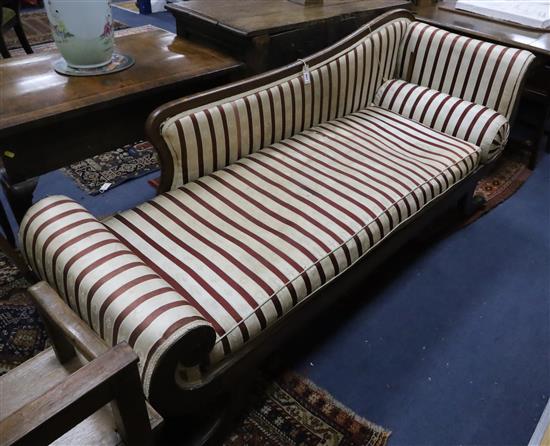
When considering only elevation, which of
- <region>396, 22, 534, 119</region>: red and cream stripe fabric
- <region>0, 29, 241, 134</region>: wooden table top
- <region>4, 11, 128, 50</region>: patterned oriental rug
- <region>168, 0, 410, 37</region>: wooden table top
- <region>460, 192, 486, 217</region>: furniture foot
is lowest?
<region>460, 192, 486, 217</region>: furniture foot

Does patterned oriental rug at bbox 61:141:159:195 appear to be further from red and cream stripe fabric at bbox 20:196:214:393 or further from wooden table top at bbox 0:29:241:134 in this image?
red and cream stripe fabric at bbox 20:196:214:393

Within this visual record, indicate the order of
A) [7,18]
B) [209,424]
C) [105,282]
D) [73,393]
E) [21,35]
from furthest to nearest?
[21,35] < [7,18] < [209,424] < [105,282] < [73,393]

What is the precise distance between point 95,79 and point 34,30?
2938 mm

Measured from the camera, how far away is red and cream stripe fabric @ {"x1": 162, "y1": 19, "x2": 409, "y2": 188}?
133 cm

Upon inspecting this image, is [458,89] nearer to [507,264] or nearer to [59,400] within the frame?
[507,264]

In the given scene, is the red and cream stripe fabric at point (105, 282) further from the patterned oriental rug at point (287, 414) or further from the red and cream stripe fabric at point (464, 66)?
the red and cream stripe fabric at point (464, 66)

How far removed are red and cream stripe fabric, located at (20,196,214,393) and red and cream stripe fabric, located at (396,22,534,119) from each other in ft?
4.59

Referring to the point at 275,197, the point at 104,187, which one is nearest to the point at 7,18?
the point at 104,187

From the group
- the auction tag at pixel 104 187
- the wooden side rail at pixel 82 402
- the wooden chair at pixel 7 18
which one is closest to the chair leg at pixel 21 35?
the wooden chair at pixel 7 18

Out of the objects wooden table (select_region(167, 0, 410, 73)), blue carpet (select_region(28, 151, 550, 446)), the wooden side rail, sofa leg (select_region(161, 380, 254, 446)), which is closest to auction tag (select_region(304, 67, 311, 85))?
wooden table (select_region(167, 0, 410, 73))

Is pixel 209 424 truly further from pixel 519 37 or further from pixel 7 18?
pixel 7 18

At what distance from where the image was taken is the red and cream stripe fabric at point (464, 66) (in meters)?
1.71

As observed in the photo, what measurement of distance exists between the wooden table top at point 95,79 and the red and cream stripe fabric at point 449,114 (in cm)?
73

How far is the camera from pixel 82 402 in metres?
0.62
